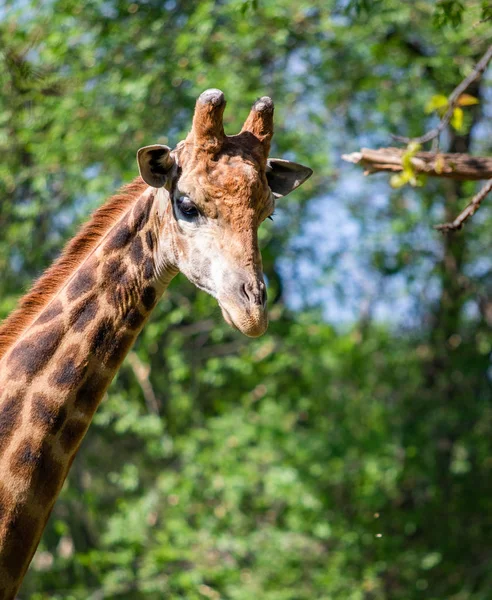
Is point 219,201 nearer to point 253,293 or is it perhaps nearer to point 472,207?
point 253,293

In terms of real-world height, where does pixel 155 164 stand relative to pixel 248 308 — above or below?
above

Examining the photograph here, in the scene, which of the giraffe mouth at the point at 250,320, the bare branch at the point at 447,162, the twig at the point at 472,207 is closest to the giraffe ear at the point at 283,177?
the bare branch at the point at 447,162

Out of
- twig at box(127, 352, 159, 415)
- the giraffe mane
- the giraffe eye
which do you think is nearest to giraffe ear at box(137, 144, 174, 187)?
the giraffe eye

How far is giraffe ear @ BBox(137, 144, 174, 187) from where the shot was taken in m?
3.94

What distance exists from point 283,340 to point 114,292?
7.26 m

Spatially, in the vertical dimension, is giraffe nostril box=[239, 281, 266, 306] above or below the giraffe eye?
below

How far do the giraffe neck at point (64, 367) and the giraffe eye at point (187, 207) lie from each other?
6.9 inches

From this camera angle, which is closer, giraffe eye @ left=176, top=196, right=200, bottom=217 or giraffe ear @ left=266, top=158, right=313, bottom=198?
giraffe eye @ left=176, top=196, right=200, bottom=217

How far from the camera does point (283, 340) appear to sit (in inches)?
444

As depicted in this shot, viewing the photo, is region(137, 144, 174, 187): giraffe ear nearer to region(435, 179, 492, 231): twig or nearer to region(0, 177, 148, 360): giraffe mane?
region(0, 177, 148, 360): giraffe mane

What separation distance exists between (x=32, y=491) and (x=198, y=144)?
1.60 m

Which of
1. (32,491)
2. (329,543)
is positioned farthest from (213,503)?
(32,491)

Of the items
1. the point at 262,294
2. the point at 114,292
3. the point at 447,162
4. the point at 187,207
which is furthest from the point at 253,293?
the point at 447,162

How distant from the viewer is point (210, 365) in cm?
1072
